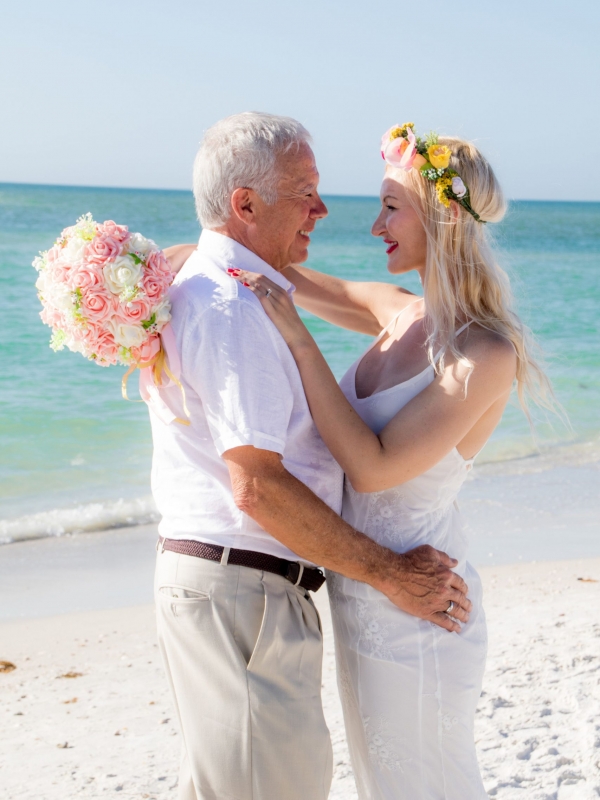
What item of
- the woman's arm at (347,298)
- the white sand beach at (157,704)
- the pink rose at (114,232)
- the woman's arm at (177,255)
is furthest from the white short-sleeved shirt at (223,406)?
the white sand beach at (157,704)

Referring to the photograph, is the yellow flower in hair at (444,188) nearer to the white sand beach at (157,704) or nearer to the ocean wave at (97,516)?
the white sand beach at (157,704)

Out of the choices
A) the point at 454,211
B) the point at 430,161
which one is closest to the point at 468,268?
the point at 454,211

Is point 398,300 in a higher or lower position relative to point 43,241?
higher

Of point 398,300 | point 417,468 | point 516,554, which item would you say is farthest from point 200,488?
point 516,554

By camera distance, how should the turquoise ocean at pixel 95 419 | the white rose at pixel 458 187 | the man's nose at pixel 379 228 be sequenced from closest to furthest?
the white rose at pixel 458 187 → the man's nose at pixel 379 228 → the turquoise ocean at pixel 95 419

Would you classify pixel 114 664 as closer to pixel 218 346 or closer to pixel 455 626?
pixel 455 626

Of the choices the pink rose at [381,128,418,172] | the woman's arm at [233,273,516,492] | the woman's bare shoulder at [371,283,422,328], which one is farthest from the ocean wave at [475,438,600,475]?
the woman's arm at [233,273,516,492]

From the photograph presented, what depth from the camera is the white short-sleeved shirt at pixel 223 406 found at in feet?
8.25

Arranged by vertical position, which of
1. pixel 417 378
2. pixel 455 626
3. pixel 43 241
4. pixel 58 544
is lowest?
pixel 43 241

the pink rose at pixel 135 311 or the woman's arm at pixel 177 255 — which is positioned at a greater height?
the pink rose at pixel 135 311

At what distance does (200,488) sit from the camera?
2.69 metres

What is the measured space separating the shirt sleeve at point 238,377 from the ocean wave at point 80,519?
525 cm

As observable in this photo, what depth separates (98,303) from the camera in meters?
2.56

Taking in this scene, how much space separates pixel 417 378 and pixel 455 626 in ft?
2.75
